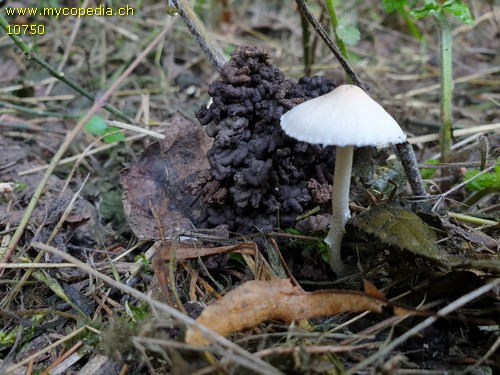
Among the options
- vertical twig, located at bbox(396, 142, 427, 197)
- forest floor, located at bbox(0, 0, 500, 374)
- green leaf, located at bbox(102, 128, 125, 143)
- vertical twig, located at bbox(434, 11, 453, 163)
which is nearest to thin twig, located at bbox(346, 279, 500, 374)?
forest floor, located at bbox(0, 0, 500, 374)

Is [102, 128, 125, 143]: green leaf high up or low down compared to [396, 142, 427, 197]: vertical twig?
up

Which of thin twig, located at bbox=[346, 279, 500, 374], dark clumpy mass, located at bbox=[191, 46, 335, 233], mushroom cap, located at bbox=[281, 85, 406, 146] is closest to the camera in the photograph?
thin twig, located at bbox=[346, 279, 500, 374]

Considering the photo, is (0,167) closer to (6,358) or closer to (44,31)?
(6,358)

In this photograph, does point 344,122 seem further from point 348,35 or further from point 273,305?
point 348,35

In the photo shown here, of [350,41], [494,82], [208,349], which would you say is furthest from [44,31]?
[494,82]

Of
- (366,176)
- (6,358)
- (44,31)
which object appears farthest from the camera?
(44,31)

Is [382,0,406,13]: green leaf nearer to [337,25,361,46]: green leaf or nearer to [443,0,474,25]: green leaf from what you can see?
[443,0,474,25]: green leaf
